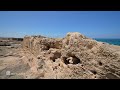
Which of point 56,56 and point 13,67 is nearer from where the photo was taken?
point 56,56

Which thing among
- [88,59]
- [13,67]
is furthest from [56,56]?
[13,67]

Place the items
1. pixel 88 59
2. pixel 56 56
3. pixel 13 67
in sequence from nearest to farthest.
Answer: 1. pixel 88 59
2. pixel 56 56
3. pixel 13 67

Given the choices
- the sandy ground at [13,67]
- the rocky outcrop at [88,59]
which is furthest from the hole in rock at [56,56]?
the sandy ground at [13,67]

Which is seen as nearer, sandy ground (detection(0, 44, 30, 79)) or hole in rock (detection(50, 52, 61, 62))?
hole in rock (detection(50, 52, 61, 62))

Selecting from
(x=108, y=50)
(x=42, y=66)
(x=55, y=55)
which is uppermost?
(x=108, y=50)

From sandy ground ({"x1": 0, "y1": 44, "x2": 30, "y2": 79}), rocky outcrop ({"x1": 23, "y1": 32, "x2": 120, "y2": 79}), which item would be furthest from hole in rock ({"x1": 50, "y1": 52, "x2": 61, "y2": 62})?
sandy ground ({"x1": 0, "y1": 44, "x2": 30, "y2": 79})

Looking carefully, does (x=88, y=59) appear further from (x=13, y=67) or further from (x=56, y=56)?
(x=13, y=67)

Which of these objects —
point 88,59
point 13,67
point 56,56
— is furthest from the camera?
point 13,67

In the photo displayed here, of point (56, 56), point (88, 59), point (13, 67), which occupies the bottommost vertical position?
point (13, 67)

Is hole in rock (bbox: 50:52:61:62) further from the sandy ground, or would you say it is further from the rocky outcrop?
the sandy ground
